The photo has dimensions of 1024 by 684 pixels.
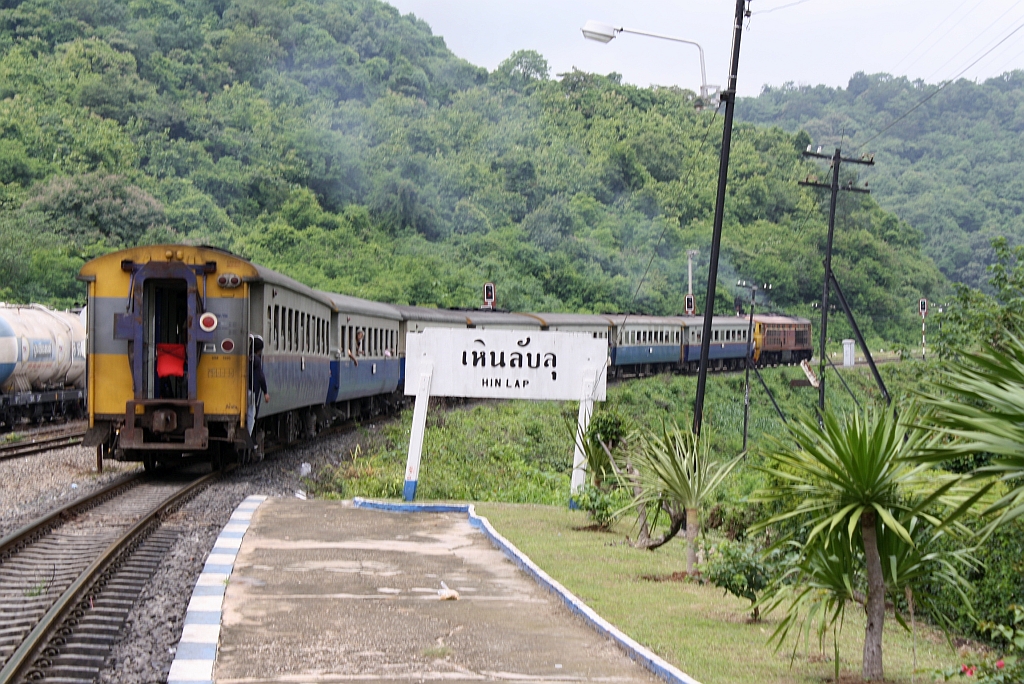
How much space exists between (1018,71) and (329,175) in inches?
4210

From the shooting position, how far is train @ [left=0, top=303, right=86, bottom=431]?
2222 centimetres

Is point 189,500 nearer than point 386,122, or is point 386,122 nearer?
point 189,500

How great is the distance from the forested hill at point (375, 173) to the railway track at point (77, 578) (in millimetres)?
35196

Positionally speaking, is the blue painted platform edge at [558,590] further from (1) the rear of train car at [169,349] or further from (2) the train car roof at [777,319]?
(2) the train car roof at [777,319]

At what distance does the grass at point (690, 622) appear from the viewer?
6488 millimetres

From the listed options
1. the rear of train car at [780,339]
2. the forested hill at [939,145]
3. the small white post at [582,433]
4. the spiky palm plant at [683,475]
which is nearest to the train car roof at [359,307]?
the small white post at [582,433]

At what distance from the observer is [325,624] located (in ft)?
24.6

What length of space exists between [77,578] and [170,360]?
6.54 metres

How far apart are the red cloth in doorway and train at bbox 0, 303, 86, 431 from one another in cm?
858

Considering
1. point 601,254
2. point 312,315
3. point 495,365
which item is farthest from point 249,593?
point 601,254

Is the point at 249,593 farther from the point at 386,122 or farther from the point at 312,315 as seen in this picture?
the point at 386,122

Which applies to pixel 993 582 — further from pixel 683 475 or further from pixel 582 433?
pixel 582 433

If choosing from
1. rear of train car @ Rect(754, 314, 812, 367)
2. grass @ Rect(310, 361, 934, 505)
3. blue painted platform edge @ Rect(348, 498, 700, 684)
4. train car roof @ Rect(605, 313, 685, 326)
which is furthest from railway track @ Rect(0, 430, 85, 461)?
rear of train car @ Rect(754, 314, 812, 367)

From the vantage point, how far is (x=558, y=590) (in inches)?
336
